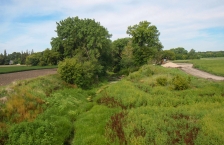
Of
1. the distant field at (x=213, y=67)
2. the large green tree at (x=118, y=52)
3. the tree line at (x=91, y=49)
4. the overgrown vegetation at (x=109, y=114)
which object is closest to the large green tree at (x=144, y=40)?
the tree line at (x=91, y=49)

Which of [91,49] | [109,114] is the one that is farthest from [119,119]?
[91,49]

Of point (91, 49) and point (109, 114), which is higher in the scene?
point (91, 49)

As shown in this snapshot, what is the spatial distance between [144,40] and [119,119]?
134ft

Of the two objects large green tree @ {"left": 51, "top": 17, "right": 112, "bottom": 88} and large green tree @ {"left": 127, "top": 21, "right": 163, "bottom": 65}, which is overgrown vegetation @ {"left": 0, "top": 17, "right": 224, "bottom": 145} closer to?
large green tree @ {"left": 51, "top": 17, "right": 112, "bottom": 88}

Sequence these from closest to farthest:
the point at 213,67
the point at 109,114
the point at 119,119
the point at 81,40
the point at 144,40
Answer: the point at 119,119, the point at 109,114, the point at 81,40, the point at 213,67, the point at 144,40

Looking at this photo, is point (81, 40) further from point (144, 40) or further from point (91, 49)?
point (144, 40)

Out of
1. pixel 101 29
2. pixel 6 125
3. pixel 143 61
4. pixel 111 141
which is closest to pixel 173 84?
pixel 111 141

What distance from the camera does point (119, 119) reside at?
10539 mm

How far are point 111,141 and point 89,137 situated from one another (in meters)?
1.37

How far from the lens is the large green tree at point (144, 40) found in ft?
151

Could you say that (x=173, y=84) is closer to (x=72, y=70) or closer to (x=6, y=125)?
(x=72, y=70)

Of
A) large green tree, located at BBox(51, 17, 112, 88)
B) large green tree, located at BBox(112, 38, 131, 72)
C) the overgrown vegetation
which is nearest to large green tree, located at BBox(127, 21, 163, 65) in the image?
large green tree, located at BBox(112, 38, 131, 72)

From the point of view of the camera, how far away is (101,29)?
32.1 metres

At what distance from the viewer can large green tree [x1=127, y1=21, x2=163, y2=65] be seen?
151ft
